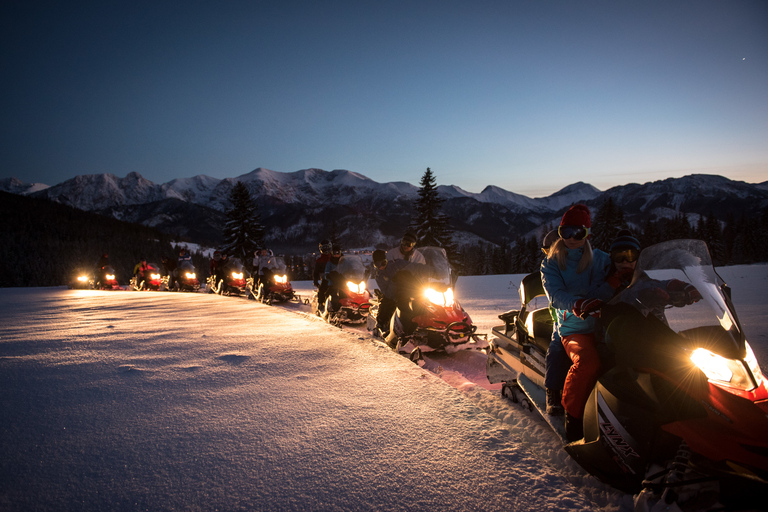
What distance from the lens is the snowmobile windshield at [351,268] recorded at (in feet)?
26.7

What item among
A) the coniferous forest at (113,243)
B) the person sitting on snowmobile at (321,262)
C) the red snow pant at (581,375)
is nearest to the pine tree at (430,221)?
the coniferous forest at (113,243)

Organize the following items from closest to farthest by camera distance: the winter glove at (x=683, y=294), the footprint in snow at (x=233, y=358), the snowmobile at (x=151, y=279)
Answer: the winter glove at (x=683, y=294)
the footprint in snow at (x=233, y=358)
the snowmobile at (x=151, y=279)

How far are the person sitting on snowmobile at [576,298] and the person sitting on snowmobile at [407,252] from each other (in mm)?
2883

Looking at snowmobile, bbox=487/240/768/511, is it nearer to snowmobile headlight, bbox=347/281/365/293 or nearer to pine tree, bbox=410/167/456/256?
snowmobile headlight, bbox=347/281/365/293

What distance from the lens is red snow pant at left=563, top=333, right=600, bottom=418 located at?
2379 millimetres

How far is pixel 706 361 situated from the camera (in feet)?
6.06

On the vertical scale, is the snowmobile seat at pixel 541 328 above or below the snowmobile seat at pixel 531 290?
below

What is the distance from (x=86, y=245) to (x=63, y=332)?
80.6 m

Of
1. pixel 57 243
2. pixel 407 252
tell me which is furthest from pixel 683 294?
pixel 57 243

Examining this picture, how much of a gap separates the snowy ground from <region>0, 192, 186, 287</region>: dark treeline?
58723 mm

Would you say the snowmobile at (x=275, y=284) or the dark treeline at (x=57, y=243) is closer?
the snowmobile at (x=275, y=284)

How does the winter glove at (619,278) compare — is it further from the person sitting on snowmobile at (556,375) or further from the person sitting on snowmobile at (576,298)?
the person sitting on snowmobile at (556,375)

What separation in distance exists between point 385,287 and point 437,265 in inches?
37.9

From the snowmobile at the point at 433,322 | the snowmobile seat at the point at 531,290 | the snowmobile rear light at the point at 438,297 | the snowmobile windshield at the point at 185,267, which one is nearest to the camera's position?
the snowmobile seat at the point at 531,290
